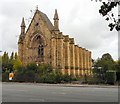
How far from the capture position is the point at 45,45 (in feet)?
234

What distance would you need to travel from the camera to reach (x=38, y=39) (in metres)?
73.8

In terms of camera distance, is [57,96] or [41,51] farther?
[41,51]

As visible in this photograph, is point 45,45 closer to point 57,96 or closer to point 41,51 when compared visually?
point 41,51

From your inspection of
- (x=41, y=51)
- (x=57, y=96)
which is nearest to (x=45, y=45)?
(x=41, y=51)

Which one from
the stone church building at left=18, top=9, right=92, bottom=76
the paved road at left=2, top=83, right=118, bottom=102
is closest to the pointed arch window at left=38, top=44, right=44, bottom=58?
the stone church building at left=18, top=9, right=92, bottom=76

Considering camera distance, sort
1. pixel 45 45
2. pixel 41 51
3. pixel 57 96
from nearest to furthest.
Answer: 1. pixel 57 96
2. pixel 45 45
3. pixel 41 51

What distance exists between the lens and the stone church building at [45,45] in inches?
2753

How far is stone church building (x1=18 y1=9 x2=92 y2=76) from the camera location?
69.9 m

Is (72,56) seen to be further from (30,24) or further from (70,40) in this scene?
(30,24)

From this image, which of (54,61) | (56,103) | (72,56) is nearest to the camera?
(56,103)

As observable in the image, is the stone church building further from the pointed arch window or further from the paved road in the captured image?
the paved road

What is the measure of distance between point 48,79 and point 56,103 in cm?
3909

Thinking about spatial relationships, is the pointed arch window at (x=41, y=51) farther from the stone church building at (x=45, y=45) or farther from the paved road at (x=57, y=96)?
the paved road at (x=57, y=96)

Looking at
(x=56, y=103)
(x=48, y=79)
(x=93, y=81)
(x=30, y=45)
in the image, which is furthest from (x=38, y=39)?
(x=56, y=103)
